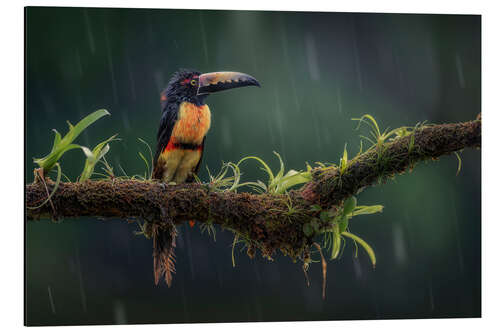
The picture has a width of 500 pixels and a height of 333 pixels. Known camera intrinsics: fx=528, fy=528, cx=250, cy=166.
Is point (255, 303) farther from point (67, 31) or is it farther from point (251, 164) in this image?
point (67, 31)

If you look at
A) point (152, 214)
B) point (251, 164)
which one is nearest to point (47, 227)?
point (152, 214)

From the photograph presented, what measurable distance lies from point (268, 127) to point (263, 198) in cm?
102

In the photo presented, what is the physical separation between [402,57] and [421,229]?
1.14 m

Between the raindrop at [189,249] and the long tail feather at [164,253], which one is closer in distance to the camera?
the long tail feather at [164,253]

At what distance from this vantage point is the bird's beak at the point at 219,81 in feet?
10.4

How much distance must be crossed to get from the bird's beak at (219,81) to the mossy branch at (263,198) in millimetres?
739

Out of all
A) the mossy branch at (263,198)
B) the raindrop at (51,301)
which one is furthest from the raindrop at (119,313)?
the mossy branch at (263,198)

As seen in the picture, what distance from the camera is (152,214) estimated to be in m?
2.61

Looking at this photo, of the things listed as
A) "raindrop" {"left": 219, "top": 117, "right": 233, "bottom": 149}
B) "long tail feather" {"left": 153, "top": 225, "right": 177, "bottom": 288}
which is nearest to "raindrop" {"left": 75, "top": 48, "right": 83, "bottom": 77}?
"raindrop" {"left": 219, "top": 117, "right": 233, "bottom": 149}

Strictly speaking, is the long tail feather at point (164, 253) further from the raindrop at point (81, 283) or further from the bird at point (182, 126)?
the raindrop at point (81, 283)

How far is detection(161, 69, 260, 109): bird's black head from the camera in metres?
3.16

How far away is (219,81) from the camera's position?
3174 mm

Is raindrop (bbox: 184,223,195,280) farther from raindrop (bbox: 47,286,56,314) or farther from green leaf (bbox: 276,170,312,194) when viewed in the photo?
raindrop (bbox: 47,286,56,314)

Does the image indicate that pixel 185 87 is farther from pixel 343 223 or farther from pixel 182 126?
pixel 343 223
